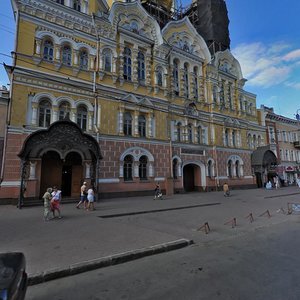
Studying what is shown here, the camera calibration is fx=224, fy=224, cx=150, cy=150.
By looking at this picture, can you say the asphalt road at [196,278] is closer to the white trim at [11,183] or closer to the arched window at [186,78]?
the white trim at [11,183]

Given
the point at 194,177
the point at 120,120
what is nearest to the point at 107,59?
the point at 120,120

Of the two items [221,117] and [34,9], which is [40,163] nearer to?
[34,9]

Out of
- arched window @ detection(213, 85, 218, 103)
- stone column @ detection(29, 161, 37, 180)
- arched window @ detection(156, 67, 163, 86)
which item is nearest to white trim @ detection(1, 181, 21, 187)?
stone column @ detection(29, 161, 37, 180)

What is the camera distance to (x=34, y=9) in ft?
60.0

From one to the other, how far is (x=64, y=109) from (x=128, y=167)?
25.7ft

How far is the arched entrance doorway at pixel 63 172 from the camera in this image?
18.3 m

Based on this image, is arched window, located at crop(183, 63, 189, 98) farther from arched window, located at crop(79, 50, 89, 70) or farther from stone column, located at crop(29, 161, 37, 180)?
stone column, located at crop(29, 161, 37, 180)

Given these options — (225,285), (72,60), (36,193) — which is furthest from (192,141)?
(225,285)

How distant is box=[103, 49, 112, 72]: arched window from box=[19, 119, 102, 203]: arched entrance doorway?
791 centimetres

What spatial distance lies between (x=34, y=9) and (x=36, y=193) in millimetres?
14808

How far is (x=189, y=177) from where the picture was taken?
94.9 ft

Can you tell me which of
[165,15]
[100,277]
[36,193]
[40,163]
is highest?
[165,15]

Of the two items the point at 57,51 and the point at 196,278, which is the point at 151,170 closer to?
the point at 57,51

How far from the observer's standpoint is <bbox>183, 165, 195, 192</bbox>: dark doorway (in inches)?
1121
